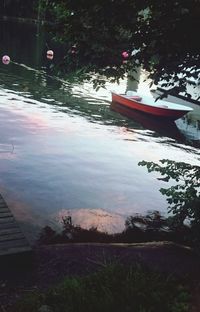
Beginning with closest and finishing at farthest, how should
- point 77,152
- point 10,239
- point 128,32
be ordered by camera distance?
point 128,32, point 10,239, point 77,152

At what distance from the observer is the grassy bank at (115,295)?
17.0 feet

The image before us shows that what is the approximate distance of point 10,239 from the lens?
7.52 metres

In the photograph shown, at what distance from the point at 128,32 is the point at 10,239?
175 inches

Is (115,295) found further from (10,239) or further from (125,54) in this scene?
(125,54)

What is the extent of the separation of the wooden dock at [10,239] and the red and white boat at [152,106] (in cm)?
1910

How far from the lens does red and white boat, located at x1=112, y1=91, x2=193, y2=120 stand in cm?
2586

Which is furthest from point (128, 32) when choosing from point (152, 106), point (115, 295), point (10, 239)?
point (152, 106)

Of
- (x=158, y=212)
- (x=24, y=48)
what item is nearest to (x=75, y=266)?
(x=158, y=212)

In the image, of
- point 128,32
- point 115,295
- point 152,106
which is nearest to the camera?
point 115,295

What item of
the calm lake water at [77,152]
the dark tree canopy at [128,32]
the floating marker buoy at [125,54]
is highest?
the dark tree canopy at [128,32]

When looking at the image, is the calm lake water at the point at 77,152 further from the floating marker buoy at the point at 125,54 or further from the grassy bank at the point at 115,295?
the floating marker buoy at the point at 125,54

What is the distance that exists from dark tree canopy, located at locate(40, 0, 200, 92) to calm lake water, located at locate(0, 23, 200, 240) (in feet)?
18.0

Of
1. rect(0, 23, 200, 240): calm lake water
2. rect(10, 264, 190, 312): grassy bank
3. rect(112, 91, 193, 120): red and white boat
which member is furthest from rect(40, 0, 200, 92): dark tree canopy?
rect(112, 91, 193, 120): red and white boat

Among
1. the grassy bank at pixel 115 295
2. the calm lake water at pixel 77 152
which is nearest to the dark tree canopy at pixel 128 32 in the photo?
the grassy bank at pixel 115 295
